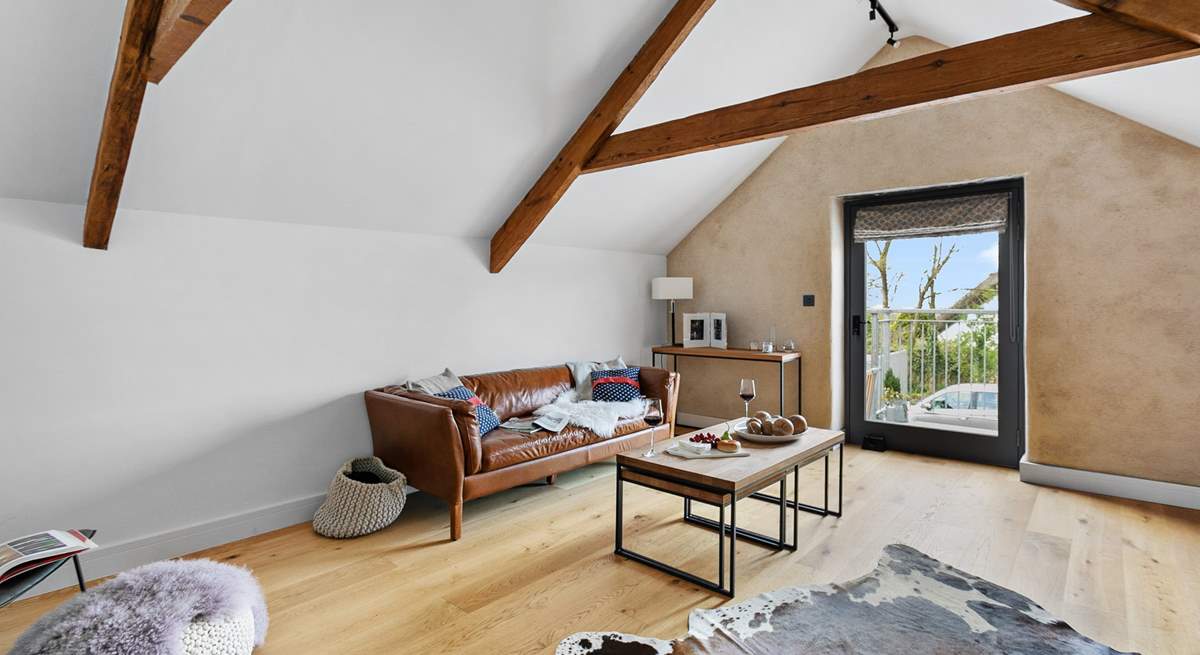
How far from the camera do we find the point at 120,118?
2303mm

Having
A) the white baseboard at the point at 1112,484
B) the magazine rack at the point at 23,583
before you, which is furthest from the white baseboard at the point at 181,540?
the white baseboard at the point at 1112,484

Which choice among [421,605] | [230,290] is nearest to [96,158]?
[230,290]

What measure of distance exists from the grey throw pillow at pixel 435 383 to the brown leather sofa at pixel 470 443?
0.33 feet

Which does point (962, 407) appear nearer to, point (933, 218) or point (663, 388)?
point (933, 218)

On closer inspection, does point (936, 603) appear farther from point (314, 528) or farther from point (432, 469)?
point (314, 528)

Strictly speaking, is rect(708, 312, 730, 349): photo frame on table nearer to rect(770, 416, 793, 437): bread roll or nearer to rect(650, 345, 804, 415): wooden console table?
rect(650, 345, 804, 415): wooden console table

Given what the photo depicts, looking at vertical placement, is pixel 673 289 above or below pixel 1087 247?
below

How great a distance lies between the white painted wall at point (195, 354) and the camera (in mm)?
2605

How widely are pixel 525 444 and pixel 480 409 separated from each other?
40 centimetres

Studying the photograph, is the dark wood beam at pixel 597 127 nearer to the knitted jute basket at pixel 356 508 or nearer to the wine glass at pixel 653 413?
the wine glass at pixel 653 413

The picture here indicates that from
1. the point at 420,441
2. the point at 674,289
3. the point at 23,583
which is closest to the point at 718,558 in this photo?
the point at 420,441

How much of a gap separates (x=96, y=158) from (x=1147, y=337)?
5.67 meters

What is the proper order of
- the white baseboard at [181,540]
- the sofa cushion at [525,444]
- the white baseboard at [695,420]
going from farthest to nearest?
the white baseboard at [695,420] → the sofa cushion at [525,444] → the white baseboard at [181,540]

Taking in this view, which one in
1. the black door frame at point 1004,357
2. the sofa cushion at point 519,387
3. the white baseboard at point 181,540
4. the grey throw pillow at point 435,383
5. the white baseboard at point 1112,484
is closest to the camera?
the white baseboard at point 181,540
